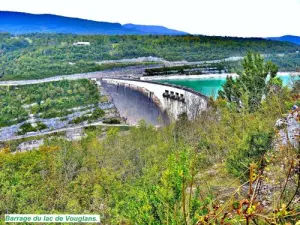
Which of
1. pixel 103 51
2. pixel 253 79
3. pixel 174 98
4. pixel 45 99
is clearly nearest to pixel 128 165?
pixel 253 79

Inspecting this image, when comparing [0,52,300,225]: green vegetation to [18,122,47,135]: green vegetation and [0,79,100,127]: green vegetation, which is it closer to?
[18,122,47,135]: green vegetation

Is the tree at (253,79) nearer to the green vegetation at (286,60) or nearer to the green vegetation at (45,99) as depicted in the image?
the green vegetation at (45,99)

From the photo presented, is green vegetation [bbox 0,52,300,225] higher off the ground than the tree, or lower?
lower

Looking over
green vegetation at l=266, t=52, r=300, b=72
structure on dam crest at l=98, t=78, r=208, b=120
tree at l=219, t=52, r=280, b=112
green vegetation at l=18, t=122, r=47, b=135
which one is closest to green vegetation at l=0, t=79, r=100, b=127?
green vegetation at l=18, t=122, r=47, b=135

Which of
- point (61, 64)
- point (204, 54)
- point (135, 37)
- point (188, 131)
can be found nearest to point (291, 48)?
point (204, 54)

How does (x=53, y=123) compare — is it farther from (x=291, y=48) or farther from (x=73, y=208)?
(x=291, y=48)

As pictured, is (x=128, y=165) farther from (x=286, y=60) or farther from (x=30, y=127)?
(x=286, y=60)
